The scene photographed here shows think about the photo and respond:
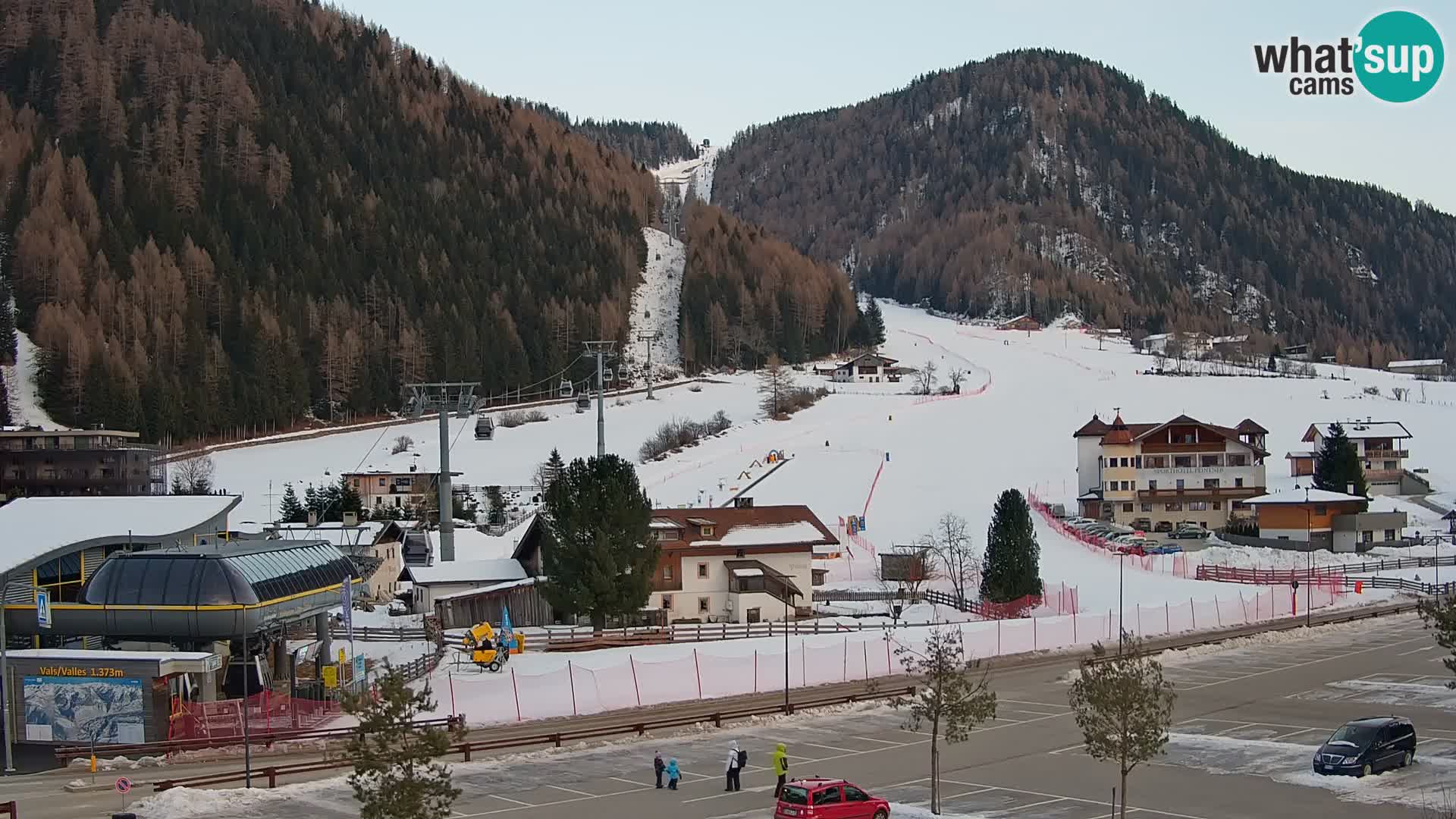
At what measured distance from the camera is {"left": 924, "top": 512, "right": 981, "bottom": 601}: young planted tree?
196ft

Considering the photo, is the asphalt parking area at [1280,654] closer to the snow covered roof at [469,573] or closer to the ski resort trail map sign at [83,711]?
the snow covered roof at [469,573]

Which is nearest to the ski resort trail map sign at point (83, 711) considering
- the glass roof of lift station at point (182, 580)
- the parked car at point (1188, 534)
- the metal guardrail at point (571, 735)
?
the glass roof of lift station at point (182, 580)

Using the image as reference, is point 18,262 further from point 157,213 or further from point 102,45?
point 102,45

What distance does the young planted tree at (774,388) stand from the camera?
115 m

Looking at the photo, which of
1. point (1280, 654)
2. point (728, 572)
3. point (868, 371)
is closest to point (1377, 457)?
point (1280, 654)

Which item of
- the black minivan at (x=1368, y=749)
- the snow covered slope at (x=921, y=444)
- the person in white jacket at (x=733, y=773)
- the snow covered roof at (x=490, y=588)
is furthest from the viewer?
the snow covered slope at (x=921, y=444)

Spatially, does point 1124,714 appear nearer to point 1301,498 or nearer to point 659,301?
point 1301,498

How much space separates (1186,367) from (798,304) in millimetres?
43870

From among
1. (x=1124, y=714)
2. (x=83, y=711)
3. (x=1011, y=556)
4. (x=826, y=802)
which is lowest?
(x=826, y=802)

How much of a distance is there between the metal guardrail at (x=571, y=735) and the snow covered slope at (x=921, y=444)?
60.6 ft

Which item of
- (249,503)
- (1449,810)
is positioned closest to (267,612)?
(1449,810)

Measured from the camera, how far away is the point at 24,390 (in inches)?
4601

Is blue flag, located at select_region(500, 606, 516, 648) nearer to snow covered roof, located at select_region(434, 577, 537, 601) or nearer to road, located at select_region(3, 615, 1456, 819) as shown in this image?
snow covered roof, located at select_region(434, 577, 537, 601)

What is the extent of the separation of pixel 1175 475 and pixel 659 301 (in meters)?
105
